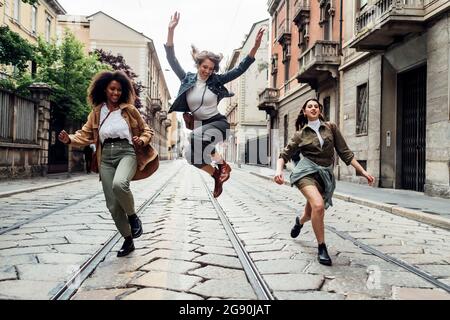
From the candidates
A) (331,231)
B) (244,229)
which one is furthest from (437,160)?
(244,229)

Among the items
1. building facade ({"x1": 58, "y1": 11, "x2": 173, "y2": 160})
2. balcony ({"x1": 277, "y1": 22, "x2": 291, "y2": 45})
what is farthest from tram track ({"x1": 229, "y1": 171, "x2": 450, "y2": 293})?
building facade ({"x1": 58, "y1": 11, "x2": 173, "y2": 160})

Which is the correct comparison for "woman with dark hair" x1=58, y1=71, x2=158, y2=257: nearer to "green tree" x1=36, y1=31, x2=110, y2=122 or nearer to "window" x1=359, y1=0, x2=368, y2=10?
"window" x1=359, y1=0, x2=368, y2=10

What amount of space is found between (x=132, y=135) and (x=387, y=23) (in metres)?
10.1

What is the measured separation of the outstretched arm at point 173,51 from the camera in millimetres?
4148

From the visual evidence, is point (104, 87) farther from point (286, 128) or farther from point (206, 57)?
point (286, 128)

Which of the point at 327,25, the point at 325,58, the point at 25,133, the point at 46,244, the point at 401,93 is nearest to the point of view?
the point at 46,244

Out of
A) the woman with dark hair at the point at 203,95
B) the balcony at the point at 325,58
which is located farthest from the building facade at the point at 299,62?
the woman with dark hair at the point at 203,95

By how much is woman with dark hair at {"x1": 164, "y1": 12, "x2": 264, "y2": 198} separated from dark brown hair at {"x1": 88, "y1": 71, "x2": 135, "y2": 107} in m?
0.43

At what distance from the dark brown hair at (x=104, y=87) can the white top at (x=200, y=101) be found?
1.83ft

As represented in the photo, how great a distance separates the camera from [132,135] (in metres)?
4.16

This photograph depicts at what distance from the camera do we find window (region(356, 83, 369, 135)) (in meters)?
16.0

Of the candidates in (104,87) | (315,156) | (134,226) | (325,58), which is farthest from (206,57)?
(325,58)
